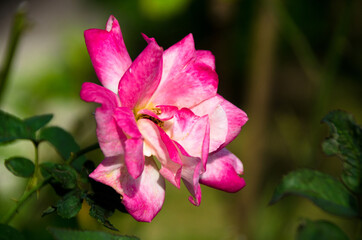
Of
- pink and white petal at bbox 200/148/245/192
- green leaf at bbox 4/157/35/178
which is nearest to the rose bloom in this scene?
pink and white petal at bbox 200/148/245/192

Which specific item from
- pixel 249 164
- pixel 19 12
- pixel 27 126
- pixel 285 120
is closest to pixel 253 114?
pixel 249 164

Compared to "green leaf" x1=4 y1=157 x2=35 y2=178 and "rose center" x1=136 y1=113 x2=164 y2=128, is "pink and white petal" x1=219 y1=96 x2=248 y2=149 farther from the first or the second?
"green leaf" x1=4 y1=157 x2=35 y2=178

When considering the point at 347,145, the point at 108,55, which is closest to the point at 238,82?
the point at 347,145

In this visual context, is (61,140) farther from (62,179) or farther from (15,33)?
(15,33)

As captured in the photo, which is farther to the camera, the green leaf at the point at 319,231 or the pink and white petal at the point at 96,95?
the green leaf at the point at 319,231

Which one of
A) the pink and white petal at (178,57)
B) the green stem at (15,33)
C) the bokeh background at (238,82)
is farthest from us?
the bokeh background at (238,82)

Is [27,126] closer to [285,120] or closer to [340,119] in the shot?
[340,119]

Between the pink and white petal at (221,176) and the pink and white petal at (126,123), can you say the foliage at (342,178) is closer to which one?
the pink and white petal at (221,176)

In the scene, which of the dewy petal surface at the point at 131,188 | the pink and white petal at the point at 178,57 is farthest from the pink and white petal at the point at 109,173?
the pink and white petal at the point at 178,57
